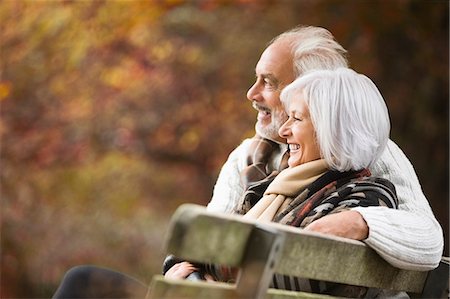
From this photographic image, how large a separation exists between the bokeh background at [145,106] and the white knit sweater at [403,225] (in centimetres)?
497

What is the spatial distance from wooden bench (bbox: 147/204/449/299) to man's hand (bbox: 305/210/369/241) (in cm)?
4

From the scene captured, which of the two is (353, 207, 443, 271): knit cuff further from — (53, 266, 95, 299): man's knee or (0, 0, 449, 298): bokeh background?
(0, 0, 449, 298): bokeh background

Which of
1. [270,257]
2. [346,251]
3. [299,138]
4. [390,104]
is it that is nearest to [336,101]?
[299,138]

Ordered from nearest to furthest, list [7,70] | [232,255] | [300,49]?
[232,255], [300,49], [7,70]

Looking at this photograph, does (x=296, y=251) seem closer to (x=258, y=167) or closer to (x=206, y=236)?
(x=206, y=236)

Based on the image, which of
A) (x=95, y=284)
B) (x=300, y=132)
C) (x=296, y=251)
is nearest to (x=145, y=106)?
(x=95, y=284)

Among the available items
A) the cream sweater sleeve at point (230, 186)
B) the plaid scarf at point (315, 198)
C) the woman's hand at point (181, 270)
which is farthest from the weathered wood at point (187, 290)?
the cream sweater sleeve at point (230, 186)

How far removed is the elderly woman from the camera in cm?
254

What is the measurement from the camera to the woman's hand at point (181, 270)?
9.20 feet

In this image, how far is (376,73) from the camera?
26.1 ft

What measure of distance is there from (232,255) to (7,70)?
5.98 meters

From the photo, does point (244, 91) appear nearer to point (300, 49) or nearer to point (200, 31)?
point (200, 31)

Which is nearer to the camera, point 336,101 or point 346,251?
point 346,251

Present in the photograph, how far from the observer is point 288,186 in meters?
2.62
